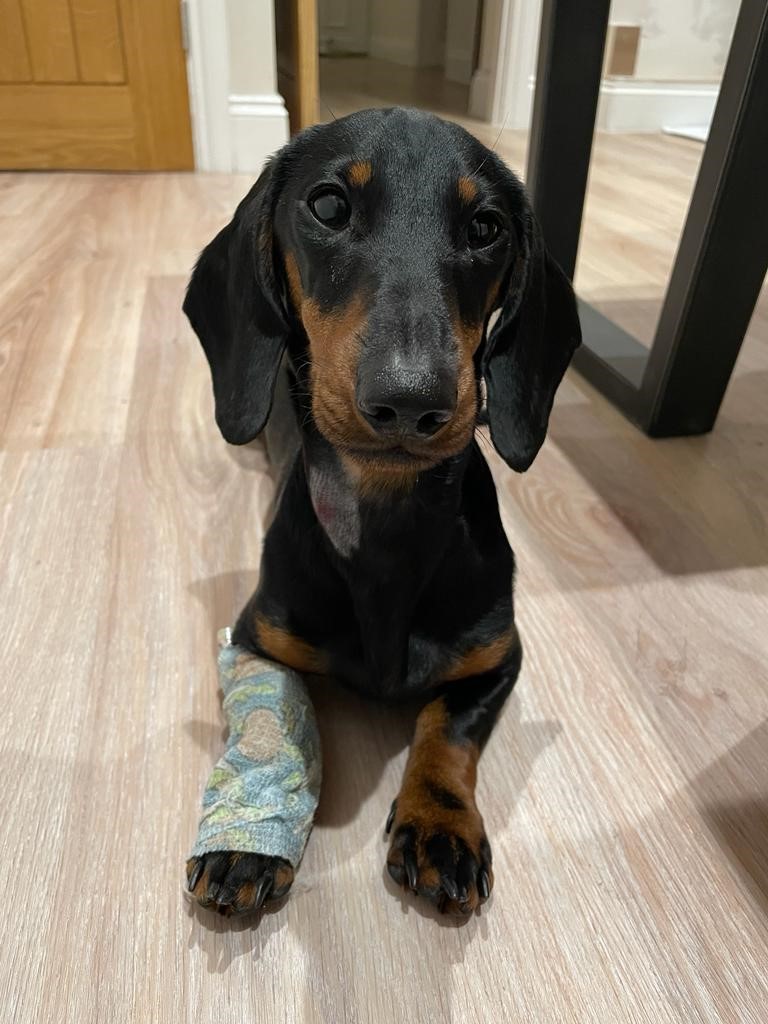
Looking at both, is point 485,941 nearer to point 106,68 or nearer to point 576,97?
point 576,97

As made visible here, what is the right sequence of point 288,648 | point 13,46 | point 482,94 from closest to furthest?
1. point 288,648
2. point 13,46
3. point 482,94

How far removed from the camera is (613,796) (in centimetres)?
109

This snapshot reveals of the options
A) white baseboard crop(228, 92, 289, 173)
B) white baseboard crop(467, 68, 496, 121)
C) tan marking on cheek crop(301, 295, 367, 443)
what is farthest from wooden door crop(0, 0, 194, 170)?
tan marking on cheek crop(301, 295, 367, 443)

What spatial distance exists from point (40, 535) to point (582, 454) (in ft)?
3.77

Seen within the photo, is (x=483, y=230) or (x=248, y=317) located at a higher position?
(x=483, y=230)

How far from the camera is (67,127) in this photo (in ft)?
12.7

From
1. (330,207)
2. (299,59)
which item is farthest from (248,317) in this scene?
(299,59)

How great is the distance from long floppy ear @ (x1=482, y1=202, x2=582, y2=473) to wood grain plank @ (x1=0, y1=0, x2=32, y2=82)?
3530 mm

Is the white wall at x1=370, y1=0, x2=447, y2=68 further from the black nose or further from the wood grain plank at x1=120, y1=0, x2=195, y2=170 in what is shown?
the black nose

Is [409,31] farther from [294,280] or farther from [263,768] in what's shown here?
[263,768]

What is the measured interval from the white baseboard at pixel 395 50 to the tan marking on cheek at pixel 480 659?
25.2 ft

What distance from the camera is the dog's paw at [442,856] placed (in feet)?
3.04

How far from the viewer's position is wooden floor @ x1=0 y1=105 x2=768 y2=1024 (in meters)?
0.88

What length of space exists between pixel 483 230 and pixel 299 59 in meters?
3.04
